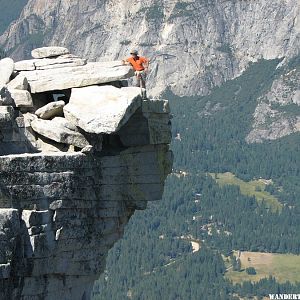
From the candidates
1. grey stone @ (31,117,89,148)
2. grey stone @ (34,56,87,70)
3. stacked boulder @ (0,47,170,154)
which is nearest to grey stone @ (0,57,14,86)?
stacked boulder @ (0,47,170,154)

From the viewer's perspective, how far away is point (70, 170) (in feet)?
114

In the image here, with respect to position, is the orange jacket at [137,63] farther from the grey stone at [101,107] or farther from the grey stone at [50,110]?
the grey stone at [50,110]

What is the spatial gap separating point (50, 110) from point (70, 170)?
2.20m

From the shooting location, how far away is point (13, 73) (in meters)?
37.5

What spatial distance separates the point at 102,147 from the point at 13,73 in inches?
121

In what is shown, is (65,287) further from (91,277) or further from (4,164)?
(4,164)

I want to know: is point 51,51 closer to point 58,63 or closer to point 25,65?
point 58,63

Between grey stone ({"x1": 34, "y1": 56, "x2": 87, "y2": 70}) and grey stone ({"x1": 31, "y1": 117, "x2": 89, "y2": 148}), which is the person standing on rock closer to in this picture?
grey stone ({"x1": 34, "y1": 56, "x2": 87, "y2": 70})

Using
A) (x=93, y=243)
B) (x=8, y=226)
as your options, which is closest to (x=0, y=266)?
(x=8, y=226)

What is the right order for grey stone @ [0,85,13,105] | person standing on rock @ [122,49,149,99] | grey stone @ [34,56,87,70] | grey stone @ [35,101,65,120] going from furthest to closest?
person standing on rock @ [122,49,149,99] < grey stone @ [34,56,87,70] < grey stone @ [35,101,65,120] < grey stone @ [0,85,13,105]

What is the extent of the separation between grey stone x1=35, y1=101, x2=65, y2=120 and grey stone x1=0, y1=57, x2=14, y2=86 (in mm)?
1290

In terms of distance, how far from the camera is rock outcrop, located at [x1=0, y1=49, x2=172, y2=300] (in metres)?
34.1

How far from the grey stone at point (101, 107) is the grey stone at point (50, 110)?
514 millimetres

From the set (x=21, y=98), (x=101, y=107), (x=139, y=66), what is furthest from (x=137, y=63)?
(x=101, y=107)
